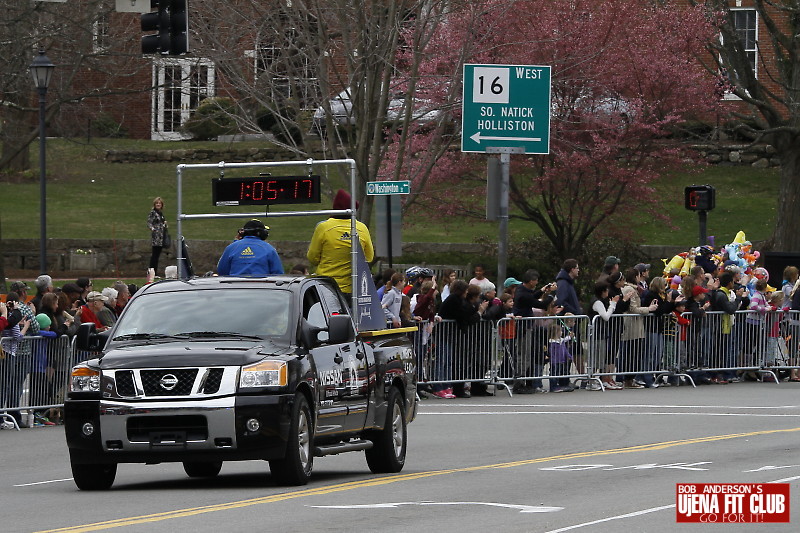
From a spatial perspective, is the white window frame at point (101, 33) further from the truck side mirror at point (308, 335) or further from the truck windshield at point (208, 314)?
the truck side mirror at point (308, 335)

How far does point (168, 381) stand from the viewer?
499 inches

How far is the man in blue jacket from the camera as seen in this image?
1609 centimetres

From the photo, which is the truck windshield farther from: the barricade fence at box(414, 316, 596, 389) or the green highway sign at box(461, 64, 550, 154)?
the green highway sign at box(461, 64, 550, 154)

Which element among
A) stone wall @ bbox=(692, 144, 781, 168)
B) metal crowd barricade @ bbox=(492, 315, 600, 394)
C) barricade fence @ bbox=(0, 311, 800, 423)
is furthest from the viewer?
stone wall @ bbox=(692, 144, 781, 168)

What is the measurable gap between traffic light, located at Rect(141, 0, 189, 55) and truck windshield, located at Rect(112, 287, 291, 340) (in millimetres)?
9663

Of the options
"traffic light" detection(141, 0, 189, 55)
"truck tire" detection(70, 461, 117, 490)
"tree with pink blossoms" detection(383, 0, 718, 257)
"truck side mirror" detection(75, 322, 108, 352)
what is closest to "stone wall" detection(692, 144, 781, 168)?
"tree with pink blossoms" detection(383, 0, 718, 257)

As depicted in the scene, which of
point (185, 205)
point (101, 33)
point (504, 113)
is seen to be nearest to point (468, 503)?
point (504, 113)

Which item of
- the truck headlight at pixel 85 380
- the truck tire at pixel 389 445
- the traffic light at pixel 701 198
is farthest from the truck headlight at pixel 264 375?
the traffic light at pixel 701 198

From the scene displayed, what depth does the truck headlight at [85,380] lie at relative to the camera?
42.2 ft

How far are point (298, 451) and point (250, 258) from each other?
11.7ft

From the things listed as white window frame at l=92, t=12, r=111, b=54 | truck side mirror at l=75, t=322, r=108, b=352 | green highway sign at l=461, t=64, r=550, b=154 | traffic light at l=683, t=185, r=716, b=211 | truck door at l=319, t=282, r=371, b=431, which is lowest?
truck door at l=319, t=282, r=371, b=431

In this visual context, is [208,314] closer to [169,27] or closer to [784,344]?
[169,27]

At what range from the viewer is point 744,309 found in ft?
91.4

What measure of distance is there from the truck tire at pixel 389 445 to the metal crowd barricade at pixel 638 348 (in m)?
10.3
